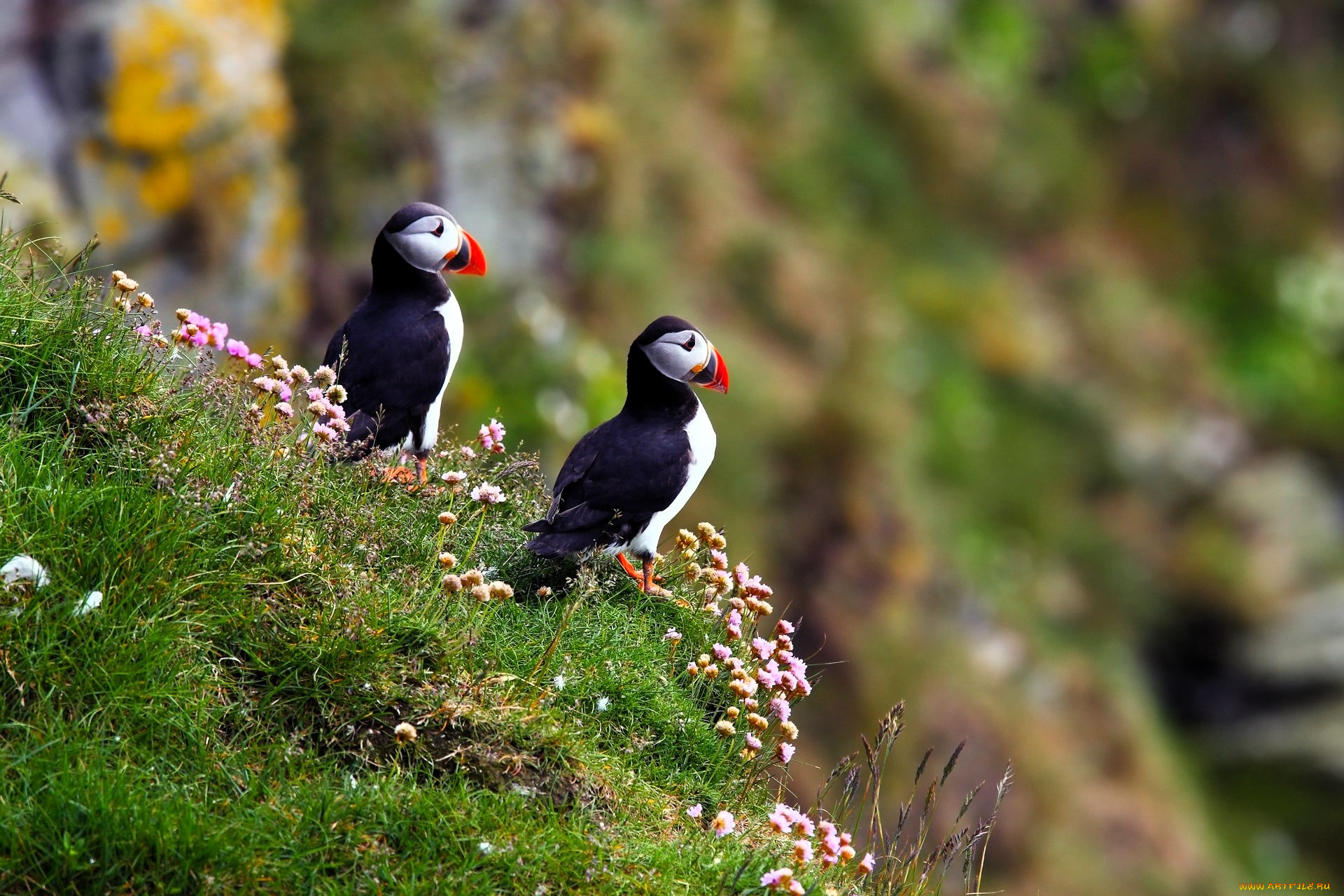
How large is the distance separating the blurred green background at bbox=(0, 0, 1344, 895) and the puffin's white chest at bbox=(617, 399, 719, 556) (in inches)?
197

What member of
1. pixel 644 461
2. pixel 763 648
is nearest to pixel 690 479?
pixel 644 461

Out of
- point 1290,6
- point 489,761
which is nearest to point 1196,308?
point 1290,6

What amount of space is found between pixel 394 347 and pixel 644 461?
1.23 meters

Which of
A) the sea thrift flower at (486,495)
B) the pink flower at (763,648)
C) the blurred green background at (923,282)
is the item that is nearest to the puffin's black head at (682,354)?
the pink flower at (763,648)

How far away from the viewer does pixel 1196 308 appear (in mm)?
19297

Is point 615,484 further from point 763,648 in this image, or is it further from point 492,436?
point 763,648

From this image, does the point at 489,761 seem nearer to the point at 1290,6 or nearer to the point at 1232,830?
the point at 1232,830

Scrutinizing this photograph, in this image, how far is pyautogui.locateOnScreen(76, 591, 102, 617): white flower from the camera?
363 cm

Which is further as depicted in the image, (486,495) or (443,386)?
(443,386)

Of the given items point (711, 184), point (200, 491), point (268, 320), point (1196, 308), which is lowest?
point (200, 491)

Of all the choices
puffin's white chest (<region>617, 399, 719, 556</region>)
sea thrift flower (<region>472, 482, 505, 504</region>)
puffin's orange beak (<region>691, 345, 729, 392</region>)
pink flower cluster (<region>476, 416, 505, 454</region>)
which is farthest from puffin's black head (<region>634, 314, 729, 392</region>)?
sea thrift flower (<region>472, 482, 505, 504</region>)

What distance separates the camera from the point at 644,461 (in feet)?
17.5

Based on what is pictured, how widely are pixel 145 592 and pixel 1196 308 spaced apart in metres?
18.3

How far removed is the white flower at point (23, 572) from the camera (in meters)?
3.61
